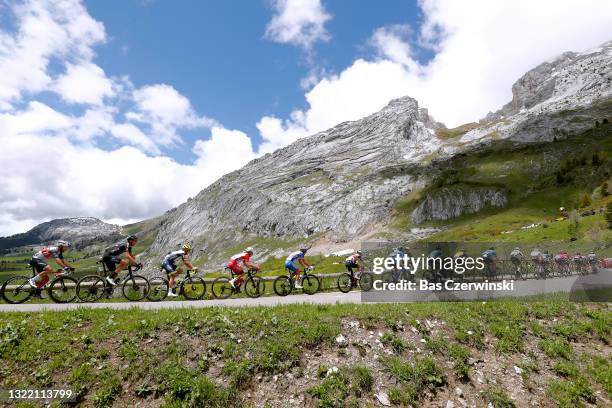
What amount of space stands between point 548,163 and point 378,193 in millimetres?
62142

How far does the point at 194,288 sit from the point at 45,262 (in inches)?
309

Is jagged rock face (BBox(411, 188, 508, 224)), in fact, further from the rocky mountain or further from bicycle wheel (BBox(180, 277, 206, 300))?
bicycle wheel (BBox(180, 277, 206, 300))

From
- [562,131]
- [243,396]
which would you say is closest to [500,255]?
[243,396]

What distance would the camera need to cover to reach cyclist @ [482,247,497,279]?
67.3 ft

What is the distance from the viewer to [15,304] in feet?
58.7

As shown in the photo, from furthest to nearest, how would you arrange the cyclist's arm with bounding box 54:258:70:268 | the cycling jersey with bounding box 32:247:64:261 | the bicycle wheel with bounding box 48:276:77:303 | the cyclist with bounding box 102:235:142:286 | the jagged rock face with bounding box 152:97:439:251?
the jagged rock face with bounding box 152:97:439:251 < the cyclist with bounding box 102:235:142:286 < the bicycle wheel with bounding box 48:276:77:303 < the cyclist's arm with bounding box 54:258:70:268 < the cycling jersey with bounding box 32:247:64:261

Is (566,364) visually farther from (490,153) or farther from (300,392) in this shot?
(490,153)

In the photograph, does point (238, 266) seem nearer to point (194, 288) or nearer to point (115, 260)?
point (194, 288)

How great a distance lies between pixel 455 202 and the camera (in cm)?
11619

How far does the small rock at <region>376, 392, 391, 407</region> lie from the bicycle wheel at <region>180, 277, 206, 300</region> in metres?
13.3

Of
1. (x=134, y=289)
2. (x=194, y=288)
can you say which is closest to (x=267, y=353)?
(x=194, y=288)

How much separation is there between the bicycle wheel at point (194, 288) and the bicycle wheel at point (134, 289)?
2.11 m

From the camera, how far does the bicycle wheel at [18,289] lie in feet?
60.5

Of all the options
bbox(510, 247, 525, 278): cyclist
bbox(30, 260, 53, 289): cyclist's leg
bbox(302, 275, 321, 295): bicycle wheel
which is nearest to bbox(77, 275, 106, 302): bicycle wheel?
bbox(30, 260, 53, 289): cyclist's leg
